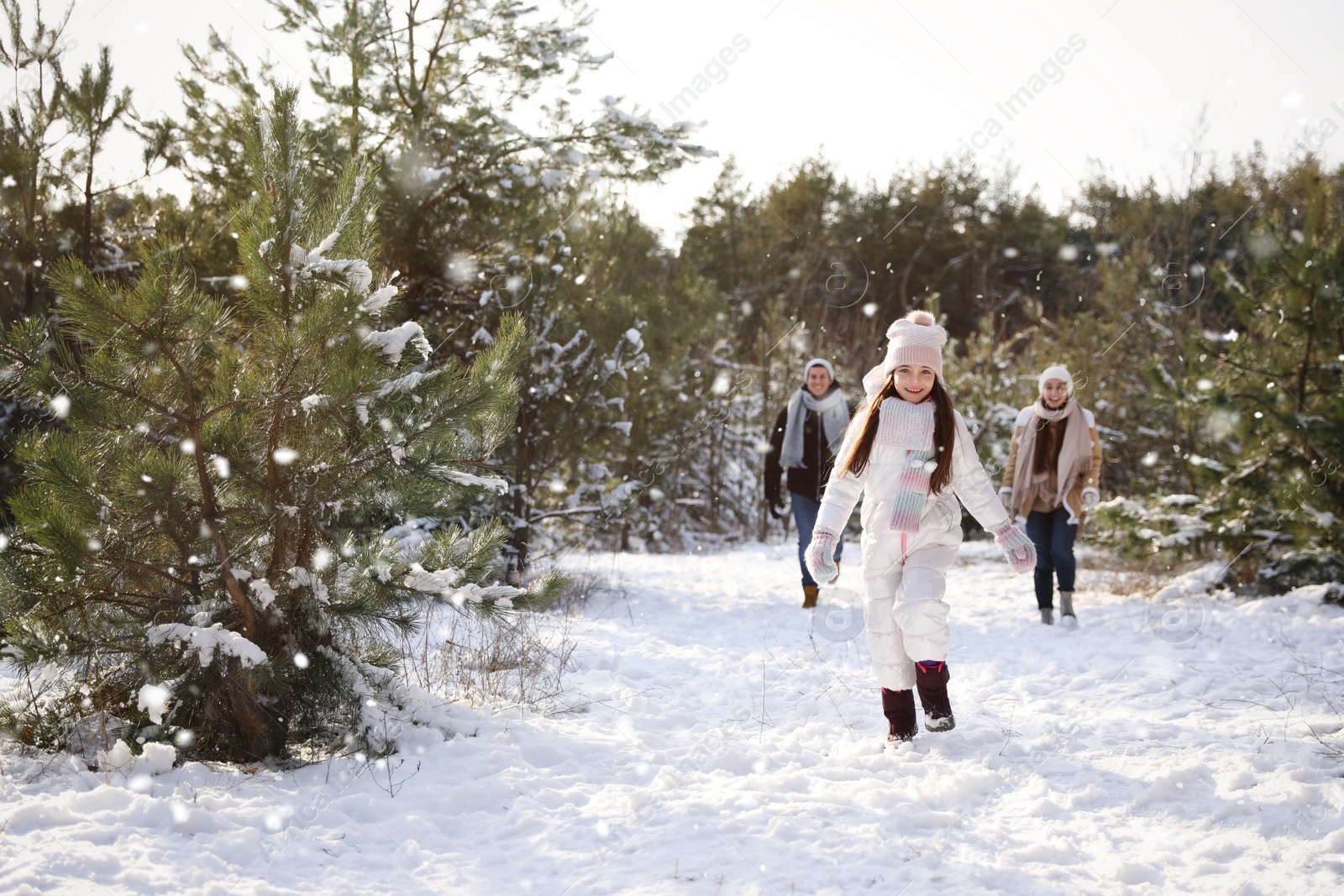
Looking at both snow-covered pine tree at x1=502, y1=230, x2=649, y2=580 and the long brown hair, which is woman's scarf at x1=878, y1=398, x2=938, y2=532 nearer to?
the long brown hair

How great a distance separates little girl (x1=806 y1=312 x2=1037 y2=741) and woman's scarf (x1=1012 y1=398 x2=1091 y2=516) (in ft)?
9.19

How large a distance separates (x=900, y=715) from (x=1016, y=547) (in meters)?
0.92

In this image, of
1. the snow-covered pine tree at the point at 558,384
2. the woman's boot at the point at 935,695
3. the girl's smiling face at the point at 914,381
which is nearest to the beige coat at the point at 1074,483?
the girl's smiling face at the point at 914,381

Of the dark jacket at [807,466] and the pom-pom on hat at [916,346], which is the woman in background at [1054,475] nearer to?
the dark jacket at [807,466]

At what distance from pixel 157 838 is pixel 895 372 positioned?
339cm

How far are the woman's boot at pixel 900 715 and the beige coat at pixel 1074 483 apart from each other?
3.04m

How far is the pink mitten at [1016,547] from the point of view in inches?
153

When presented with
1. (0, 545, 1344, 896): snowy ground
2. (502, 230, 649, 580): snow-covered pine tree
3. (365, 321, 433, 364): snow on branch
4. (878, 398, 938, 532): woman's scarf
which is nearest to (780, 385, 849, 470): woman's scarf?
(502, 230, 649, 580): snow-covered pine tree

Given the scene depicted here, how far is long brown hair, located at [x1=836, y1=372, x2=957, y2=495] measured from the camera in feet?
13.0

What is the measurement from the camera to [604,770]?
11.7 feet

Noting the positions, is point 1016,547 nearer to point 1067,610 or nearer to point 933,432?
point 933,432

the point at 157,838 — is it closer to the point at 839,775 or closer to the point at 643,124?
the point at 839,775

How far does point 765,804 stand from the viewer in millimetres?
3178

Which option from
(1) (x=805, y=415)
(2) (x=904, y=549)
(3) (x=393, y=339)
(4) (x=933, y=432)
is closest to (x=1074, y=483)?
(1) (x=805, y=415)
